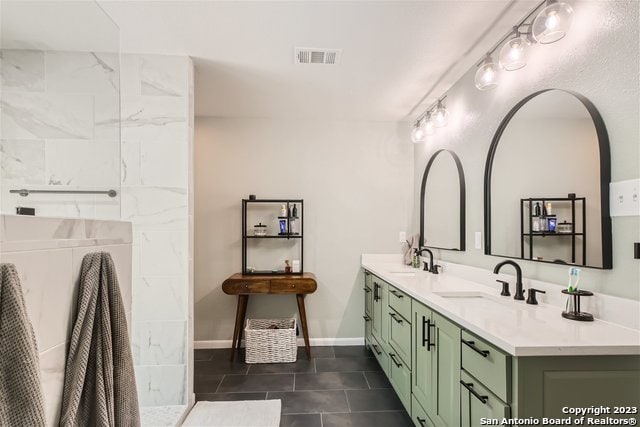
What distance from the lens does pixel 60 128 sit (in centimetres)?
174

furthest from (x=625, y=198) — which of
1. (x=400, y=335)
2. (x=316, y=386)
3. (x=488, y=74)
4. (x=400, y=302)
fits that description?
(x=316, y=386)

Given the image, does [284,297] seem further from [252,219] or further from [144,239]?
[144,239]

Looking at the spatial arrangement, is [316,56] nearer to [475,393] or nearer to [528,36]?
[528,36]

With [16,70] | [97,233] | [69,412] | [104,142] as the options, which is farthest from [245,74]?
[69,412]

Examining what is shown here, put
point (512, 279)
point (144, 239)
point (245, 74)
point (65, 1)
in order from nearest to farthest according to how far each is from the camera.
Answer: point (65, 1) < point (512, 279) < point (144, 239) < point (245, 74)

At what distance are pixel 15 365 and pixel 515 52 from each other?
2.20m

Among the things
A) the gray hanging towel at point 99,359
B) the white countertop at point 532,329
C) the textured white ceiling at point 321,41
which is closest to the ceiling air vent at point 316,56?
the textured white ceiling at point 321,41

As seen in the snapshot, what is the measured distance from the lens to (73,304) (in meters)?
0.83

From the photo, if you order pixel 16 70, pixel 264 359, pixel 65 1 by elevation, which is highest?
pixel 65 1

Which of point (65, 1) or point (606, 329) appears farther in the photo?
point (65, 1)

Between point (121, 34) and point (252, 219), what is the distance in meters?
1.98

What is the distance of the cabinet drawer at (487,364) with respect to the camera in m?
1.13

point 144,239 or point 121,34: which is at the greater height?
point 121,34

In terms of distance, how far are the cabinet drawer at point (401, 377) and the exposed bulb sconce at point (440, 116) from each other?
1.83m
